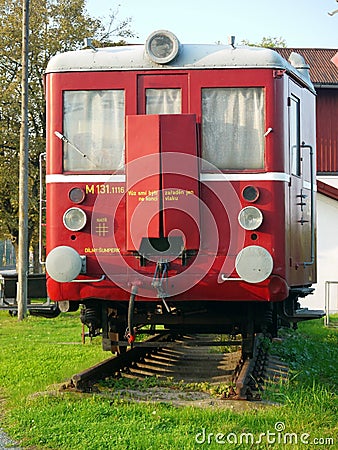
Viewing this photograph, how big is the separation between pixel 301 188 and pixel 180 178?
6.02ft

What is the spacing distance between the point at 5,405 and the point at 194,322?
2230mm

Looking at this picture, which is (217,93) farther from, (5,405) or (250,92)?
A: (5,405)

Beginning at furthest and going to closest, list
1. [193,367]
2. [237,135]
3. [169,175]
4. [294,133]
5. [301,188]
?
[193,367] < [301,188] < [294,133] < [237,135] < [169,175]

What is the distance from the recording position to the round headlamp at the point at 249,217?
8438 mm

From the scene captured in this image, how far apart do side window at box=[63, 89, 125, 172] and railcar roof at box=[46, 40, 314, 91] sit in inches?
11.1

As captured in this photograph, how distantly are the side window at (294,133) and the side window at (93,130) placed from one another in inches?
71.2

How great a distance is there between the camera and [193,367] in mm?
10352

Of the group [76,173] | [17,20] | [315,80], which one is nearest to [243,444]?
[76,173]

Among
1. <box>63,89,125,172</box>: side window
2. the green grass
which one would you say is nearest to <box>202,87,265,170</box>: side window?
<box>63,89,125,172</box>: side window

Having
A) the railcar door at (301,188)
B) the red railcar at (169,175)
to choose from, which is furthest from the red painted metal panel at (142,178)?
the railcar door at (301,188)

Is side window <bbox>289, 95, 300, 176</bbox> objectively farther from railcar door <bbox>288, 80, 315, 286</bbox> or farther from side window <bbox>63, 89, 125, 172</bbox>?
side window <bbox>63, 89, 125, 172</bbox>

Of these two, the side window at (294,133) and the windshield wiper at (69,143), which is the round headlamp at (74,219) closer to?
the windshield wiper at (69,143)

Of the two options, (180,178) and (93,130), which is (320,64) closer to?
(93,130)

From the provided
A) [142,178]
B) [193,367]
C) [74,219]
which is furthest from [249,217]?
[193,367]
